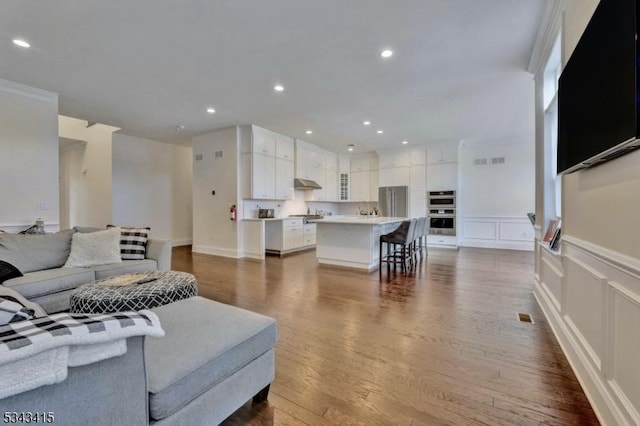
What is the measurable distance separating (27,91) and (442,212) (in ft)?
27.2

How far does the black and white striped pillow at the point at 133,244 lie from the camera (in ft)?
11.3

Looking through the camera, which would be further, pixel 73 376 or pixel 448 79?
pixel 448 79

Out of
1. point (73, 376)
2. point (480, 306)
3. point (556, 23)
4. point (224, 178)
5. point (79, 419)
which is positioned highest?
point (556, 23)

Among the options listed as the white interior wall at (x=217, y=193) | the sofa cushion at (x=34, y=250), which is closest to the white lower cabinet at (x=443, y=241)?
the white interior wall at (x=217, y=193)

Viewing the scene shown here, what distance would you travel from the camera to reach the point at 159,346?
1346 mm

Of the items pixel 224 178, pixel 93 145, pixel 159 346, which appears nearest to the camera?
pixel 159 346

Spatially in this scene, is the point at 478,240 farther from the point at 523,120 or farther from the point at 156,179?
the point at 156,179

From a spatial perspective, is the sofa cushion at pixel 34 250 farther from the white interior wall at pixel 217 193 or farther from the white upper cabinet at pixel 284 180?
the white upper cabinet at pixel 284 180

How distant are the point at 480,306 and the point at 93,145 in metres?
8.86

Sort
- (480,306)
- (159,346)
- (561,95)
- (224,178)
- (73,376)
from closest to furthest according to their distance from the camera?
1. (73,376)
2. (159,346)
3. (561,95)
4. (480,306)
5. (224,178)

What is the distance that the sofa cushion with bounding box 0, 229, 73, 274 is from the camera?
2.81 metres

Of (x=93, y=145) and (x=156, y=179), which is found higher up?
(x=93, y=145)

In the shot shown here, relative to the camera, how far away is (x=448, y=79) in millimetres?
3799

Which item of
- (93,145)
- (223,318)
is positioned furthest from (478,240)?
(93,145)
